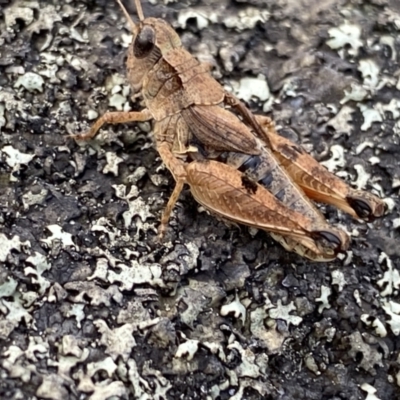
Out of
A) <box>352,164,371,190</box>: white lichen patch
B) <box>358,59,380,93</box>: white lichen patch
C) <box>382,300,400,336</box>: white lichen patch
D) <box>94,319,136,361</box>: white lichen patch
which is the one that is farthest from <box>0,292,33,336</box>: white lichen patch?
<box>358,59,380,93</box>: white lichen patch

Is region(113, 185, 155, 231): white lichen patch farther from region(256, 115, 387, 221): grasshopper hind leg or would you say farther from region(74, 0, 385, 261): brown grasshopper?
region(256, 115, 387, 221): grasshopper hind leg

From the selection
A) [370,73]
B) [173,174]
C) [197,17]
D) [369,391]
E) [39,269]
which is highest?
[197,17]

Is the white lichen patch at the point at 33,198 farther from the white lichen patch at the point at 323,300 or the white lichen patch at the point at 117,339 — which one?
the white lichen patch at the point at 323,300

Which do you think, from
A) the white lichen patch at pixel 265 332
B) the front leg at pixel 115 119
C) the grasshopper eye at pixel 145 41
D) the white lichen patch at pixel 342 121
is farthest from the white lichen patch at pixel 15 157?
the white lichen patch at pixel 342 121

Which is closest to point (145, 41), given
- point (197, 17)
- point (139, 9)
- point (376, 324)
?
point (139, 9)

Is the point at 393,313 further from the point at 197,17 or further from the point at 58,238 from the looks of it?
the point at 197,17

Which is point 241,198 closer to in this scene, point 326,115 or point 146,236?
point 146,236
